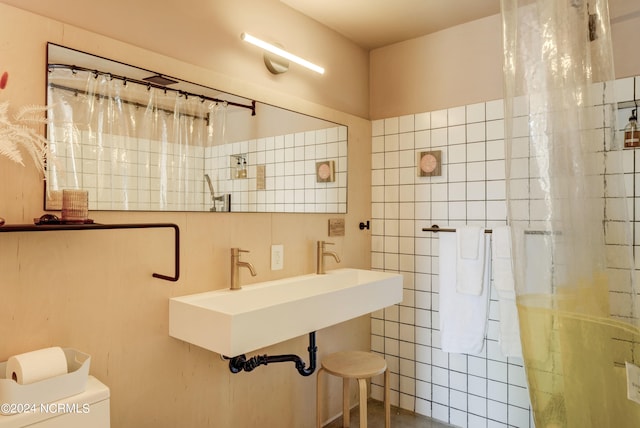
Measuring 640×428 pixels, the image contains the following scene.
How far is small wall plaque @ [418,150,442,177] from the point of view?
2.49 metres

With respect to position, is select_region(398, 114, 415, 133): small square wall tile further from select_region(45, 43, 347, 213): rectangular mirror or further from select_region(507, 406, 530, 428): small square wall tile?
select_region(507, 406, 530, 428): small square wall tile

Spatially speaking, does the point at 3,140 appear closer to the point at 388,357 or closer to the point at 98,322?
the point at 98,322

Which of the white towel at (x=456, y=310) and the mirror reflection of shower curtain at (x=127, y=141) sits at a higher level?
the mirror reflection of shower curtain at (x=127, y=141)

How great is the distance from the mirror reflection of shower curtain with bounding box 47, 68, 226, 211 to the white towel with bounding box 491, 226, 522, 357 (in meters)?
1.49

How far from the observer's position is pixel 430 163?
2514 mm

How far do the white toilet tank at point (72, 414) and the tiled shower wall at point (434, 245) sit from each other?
1.88 metres

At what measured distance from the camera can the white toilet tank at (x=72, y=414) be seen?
3.44 feet

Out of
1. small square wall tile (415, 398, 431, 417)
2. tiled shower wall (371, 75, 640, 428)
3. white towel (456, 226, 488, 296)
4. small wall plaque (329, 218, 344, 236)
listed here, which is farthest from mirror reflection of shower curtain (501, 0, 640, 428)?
small square wall tile (415, 398, 431, 417)

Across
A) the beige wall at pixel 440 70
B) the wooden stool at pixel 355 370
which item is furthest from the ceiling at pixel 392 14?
the wooden stool at pixel 355 370

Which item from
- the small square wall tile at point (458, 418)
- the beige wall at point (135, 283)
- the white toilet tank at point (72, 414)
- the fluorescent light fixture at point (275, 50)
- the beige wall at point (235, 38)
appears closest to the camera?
the white toilet tank at point (72, 414)

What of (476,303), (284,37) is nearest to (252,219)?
(284,37)

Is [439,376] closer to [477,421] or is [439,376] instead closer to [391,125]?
[477,421]

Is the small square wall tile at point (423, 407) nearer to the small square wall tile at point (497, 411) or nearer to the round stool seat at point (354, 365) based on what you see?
the small square wall tile at point (497, 411)

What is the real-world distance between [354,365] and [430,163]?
4.25ft
